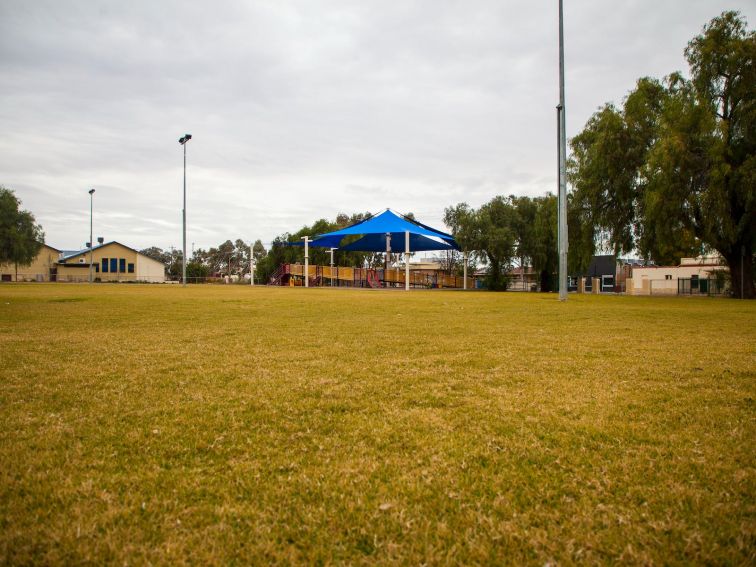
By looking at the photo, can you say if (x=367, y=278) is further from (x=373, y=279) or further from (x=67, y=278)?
(x=67, y=278)

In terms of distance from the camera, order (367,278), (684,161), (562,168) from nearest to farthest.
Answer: (562,168)
(684,161)
(367,278)

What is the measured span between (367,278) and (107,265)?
140 feet

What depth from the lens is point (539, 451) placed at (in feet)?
8.12

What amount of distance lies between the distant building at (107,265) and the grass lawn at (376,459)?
64.9m

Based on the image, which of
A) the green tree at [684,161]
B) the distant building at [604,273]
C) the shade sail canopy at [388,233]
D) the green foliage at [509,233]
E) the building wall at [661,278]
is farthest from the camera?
the distant building at [604,273]

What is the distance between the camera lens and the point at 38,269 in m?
60.3

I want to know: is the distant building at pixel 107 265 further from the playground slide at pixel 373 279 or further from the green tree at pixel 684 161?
the green tree at pixel 684 161

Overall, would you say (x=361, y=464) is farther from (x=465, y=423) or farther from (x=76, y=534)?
(x=76, y=534)

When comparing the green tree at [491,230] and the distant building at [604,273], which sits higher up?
the green tree at [491,230]

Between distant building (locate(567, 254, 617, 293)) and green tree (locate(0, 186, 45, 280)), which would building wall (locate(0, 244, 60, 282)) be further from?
distant building (locate(567, 254, 617, 293))

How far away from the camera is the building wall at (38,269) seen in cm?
5803

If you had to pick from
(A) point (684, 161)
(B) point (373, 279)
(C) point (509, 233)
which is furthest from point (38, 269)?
(A) point (684, 161)

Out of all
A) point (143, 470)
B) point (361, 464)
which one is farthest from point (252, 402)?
point (361, 464)

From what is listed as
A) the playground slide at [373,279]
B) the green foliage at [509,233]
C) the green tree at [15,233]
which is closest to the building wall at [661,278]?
the green foliage at [509,233]
